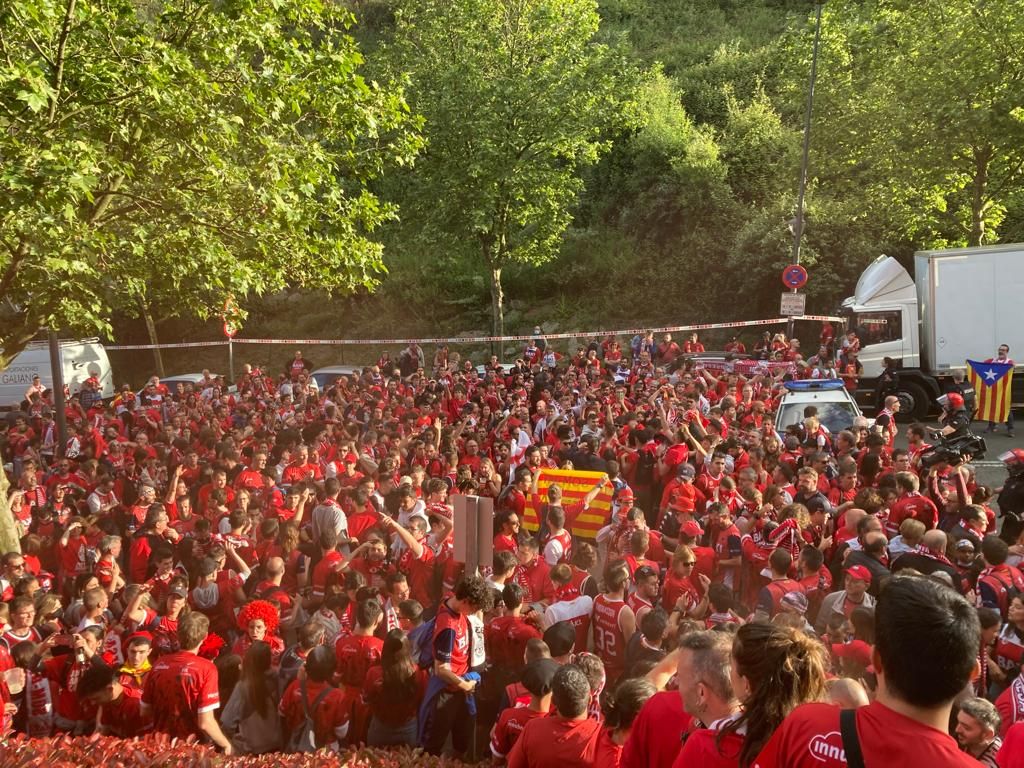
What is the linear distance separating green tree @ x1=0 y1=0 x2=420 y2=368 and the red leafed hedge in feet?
16.0

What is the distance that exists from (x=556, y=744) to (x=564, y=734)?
0.05 m

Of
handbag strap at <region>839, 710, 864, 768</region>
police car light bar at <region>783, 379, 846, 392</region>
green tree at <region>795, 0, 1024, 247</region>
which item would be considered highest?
green tree at <region>795, 0, 1024, 247</region>

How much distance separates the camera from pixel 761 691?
2.98 meters

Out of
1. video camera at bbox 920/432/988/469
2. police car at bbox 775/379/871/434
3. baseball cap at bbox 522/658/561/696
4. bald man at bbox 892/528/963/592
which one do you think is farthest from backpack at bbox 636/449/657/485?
baseball cap at bbox 522/658/561/696

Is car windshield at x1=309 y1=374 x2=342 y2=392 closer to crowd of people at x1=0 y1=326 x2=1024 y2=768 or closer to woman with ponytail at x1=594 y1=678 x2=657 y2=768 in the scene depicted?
crowd of people at x1=0 y1=326 x2=1024 y2=768

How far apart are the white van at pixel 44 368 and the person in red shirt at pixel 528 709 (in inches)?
1013

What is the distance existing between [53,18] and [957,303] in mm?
19118

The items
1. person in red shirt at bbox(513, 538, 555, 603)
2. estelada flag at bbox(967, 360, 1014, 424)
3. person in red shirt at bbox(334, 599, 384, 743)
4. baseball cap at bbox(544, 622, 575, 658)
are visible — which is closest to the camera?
baseball cap at bbox(544, 622, 575, 658)

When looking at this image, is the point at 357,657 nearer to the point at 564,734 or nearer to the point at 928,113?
the point at 564,734

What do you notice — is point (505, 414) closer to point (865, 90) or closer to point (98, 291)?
point (98, 291)

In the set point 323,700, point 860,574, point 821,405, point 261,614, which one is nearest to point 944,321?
point 821,405

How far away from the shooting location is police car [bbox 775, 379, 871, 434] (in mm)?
14984

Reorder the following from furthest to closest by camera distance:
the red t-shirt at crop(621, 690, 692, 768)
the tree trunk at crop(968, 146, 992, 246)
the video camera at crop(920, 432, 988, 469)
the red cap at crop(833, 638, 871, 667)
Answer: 1. the tree trunk at crop(968, 146, 992, 246)
2. the video camera at crop(920, 432, 988, 469)
3. the red cap at crop(833, 638, 871, 667)
4. the red t-shirt at crop(621, 690, 692, 768)

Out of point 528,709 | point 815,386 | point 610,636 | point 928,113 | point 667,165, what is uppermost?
point 667,165
